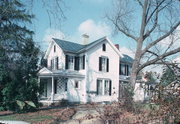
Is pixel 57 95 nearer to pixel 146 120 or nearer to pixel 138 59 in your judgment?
pixel 138 59

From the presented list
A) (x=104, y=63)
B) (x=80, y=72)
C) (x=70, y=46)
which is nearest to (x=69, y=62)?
(x=80, y=72)

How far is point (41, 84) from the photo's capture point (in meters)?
17.3

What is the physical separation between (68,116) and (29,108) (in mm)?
4408

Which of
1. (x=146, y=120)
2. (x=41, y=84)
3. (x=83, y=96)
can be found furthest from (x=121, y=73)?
(x=146, y=120)

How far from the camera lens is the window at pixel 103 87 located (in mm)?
26109

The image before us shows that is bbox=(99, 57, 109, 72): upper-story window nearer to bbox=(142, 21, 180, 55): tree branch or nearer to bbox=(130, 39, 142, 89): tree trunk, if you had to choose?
bbox=(130, 39, 142, 89): tree trunk

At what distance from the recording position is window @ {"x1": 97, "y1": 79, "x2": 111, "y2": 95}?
85.7 feet

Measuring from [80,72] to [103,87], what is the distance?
3540mm

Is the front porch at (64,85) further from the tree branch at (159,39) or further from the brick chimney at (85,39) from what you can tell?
the tree branch at (159,39)

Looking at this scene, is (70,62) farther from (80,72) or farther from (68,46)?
(68,46)

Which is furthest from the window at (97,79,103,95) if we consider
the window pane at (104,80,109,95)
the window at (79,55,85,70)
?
the window at (79,55,85,70)

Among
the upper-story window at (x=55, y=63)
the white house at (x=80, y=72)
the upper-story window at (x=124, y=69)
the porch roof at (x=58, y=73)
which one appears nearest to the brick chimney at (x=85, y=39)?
the white house at (x=80, y=72)

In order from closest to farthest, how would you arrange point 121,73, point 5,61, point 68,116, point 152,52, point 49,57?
point 68,116, point 5,61, point 152,52, point 49,57, point 121,73

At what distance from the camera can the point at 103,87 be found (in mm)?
26406
